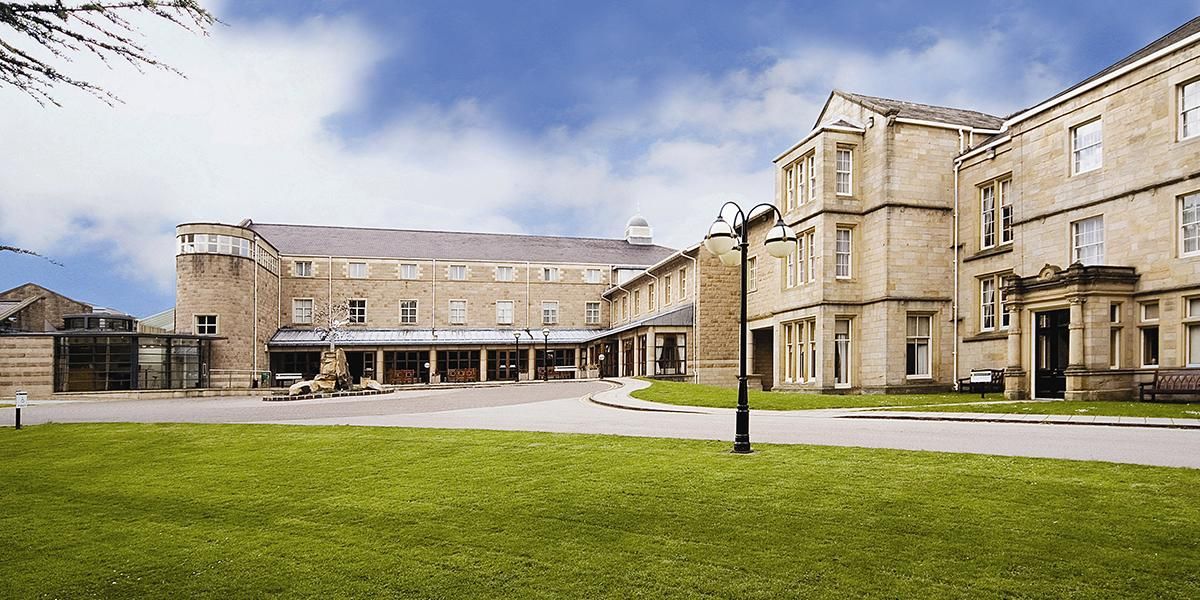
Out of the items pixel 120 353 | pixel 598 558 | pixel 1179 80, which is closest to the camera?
pixel 598 558

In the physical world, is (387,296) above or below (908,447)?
above

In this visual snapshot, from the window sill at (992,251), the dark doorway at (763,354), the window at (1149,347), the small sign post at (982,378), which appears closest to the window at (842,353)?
the window sill at (992,251)

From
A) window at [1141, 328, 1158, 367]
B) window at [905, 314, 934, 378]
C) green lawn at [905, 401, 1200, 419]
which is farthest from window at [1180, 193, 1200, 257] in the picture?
window at [905, 314, 934, 378]

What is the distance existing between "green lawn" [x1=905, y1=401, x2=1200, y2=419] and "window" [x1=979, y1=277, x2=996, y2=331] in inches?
337

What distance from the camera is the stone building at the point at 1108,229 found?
20078mm

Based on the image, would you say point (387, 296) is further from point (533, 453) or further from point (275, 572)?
point (275, 572)

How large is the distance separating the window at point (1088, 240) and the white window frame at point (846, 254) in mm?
8073

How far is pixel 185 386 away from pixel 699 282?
2815 cm

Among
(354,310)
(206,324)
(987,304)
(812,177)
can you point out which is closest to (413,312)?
(354,310)

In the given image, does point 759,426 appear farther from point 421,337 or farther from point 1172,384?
point 421,337

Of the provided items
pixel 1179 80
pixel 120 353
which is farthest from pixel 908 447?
pixel 120 353

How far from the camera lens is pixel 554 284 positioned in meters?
61.1

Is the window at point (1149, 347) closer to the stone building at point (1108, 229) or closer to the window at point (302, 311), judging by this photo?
the stone building at point (1108, 229)

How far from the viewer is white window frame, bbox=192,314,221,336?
45.7m
